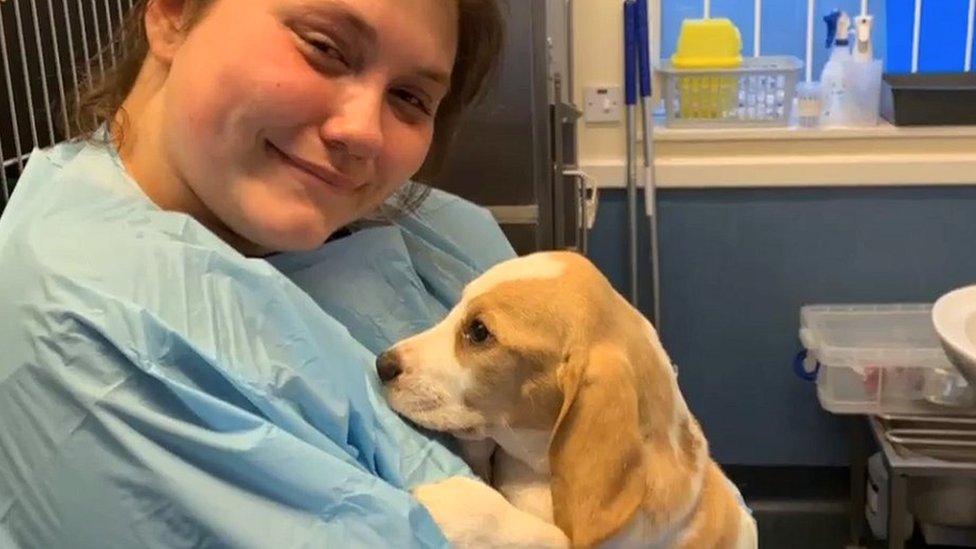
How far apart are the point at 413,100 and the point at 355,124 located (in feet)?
0.39

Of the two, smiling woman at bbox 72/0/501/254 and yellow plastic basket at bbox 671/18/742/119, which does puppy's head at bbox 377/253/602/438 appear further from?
yellow plastic basket at bbox 671/18/742/119

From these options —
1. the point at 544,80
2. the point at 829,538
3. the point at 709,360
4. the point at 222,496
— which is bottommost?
the point at 829,538

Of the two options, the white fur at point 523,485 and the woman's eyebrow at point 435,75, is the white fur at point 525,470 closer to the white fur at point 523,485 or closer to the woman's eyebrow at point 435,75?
the white fur at point 523,485

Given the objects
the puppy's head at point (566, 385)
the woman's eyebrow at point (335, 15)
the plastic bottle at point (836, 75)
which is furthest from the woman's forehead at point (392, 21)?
the plastic bottle at point (836, 75)

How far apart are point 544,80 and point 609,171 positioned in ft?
2.68

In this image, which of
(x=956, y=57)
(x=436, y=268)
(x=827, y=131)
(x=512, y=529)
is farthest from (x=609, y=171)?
(x=512, y=529)

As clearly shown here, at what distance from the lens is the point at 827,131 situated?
99.6 inches

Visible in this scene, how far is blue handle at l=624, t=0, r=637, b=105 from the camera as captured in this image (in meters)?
2.50

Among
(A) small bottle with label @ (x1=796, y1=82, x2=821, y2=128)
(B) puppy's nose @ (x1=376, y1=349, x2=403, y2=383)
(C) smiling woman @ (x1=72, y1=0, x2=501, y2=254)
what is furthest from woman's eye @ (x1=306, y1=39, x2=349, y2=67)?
(A) small bottle with label @ (x1=796, y1=82, x2=821, y2=128)

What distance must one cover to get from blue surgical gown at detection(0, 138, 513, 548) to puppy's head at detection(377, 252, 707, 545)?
0.25 feet

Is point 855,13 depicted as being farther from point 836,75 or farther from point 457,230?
point 457,230

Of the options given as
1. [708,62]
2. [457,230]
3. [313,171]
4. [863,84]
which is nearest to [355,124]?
[313,171]

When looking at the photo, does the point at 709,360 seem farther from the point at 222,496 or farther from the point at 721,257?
the point at 222,496

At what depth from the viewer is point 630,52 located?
2520 millimetres
